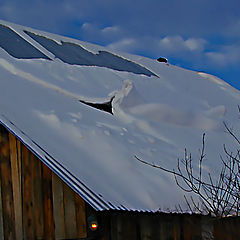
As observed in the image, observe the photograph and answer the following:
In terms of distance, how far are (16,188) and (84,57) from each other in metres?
6.07

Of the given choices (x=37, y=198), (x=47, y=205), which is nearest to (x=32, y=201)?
(x=37, y=198)

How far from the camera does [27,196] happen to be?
5.94 meters

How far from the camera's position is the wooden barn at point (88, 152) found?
217 inches

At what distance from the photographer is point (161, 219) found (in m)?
5.73

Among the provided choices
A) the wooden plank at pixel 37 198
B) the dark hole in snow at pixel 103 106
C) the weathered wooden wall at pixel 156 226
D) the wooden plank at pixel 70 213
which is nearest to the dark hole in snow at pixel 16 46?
the dark hole in snow at pixel 103 106

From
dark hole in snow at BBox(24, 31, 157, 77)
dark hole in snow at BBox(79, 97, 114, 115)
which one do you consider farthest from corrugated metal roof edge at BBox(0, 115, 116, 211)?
dark hole in snow at BBox(24, 31, 157, 77)

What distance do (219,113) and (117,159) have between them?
488 cm

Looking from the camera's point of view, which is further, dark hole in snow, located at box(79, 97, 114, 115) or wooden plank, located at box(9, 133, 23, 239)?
dark hole in snow, located at box(79, 97, 114, 115)

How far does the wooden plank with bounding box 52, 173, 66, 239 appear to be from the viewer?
560 centimetres

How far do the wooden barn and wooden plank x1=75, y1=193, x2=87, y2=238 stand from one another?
0.01 metres

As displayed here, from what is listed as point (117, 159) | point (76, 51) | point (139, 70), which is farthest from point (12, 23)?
point (117, 159)

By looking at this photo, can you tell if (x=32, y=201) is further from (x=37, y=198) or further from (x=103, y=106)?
(x=103, y=106)

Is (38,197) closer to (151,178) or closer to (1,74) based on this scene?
(151,178)

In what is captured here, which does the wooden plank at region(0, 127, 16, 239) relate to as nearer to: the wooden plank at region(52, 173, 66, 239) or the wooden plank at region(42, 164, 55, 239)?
the wooden plank at region(42, 164, 55, 239)
